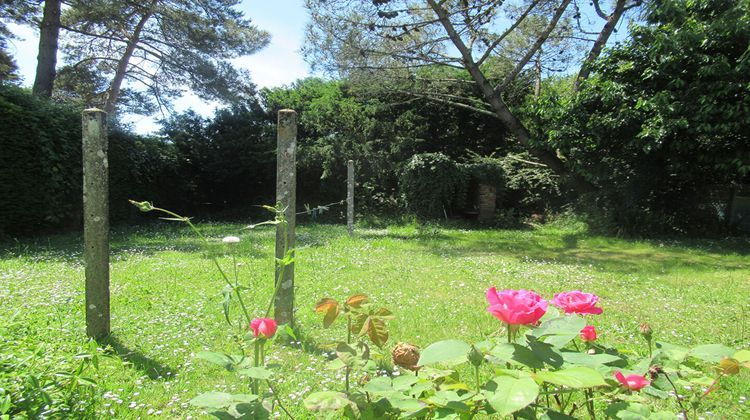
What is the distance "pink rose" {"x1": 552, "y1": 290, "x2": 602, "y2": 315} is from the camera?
1004 millimetres

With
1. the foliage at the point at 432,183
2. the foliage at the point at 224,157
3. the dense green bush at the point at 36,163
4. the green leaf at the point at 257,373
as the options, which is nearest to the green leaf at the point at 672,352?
the green leaf at the point at 257,373

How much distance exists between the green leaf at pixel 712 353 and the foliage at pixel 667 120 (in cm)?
887

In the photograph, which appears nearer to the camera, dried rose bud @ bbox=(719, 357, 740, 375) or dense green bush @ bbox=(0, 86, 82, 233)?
Answer: dried rose bud @ bbox=(719, 357, 740, 375)

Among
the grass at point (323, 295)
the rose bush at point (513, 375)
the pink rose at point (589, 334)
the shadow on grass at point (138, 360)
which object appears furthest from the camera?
the shadow on grass at point (138, 360)

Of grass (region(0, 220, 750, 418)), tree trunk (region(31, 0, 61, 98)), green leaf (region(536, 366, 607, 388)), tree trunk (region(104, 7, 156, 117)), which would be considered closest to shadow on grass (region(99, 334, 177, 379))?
grass (region(0, 220, 750, 418))

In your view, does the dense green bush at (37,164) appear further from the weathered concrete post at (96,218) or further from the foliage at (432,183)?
the foliage at (432,183)

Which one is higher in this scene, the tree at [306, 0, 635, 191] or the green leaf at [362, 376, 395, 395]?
the tree at [306, 0, 635, 191]

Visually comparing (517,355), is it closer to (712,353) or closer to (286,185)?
(712,353)

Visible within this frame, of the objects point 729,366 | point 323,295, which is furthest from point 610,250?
point 729,366

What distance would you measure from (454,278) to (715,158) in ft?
23.4

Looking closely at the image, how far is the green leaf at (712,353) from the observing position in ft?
2.89

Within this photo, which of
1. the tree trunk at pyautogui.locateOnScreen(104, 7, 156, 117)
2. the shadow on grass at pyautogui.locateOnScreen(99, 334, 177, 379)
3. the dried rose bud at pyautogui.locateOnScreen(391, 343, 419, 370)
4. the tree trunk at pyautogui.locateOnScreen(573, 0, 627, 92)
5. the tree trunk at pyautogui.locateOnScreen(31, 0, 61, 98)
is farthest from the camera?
the tree trunk at pyautogui.locateOnScreen(104, 7, 156, 117)

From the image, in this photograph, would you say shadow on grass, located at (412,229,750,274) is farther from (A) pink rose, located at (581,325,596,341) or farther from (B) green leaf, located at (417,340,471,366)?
(B) green leaf, located at (417,340,471,366)

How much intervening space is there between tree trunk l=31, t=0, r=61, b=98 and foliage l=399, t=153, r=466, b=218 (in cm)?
1023
